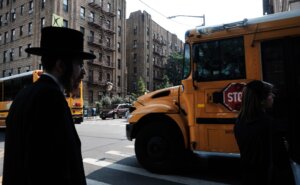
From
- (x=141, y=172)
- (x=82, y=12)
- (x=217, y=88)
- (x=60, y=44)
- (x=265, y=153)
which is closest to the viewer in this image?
(x=60, y=44)

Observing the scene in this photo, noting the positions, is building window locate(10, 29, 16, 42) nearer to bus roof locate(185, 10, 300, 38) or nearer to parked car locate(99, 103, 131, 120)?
parked car locate(99, 103, 131, 120)

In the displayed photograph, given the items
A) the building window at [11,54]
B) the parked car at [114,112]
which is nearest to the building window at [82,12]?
the building window at [11,54]

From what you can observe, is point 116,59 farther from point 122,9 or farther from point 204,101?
point 204,101

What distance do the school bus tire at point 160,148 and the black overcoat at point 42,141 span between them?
462 cm

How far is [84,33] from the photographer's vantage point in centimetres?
4122

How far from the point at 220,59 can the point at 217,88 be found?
583 mm

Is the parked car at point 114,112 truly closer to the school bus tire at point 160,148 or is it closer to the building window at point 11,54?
the building window at point 11,54

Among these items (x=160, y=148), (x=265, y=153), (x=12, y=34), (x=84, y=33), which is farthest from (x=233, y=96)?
(x=12, y=34)

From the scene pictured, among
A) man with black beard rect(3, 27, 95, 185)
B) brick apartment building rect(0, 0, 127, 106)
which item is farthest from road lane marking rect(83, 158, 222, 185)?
brick apartment building rect(0, 0, 127, 106)

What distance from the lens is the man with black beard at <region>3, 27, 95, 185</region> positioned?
1.70 m

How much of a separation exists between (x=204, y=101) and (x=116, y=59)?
4401cm

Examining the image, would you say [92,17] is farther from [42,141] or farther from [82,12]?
[42,141]

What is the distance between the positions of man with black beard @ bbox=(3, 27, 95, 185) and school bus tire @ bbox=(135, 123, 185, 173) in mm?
4601

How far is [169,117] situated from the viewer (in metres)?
6.47
